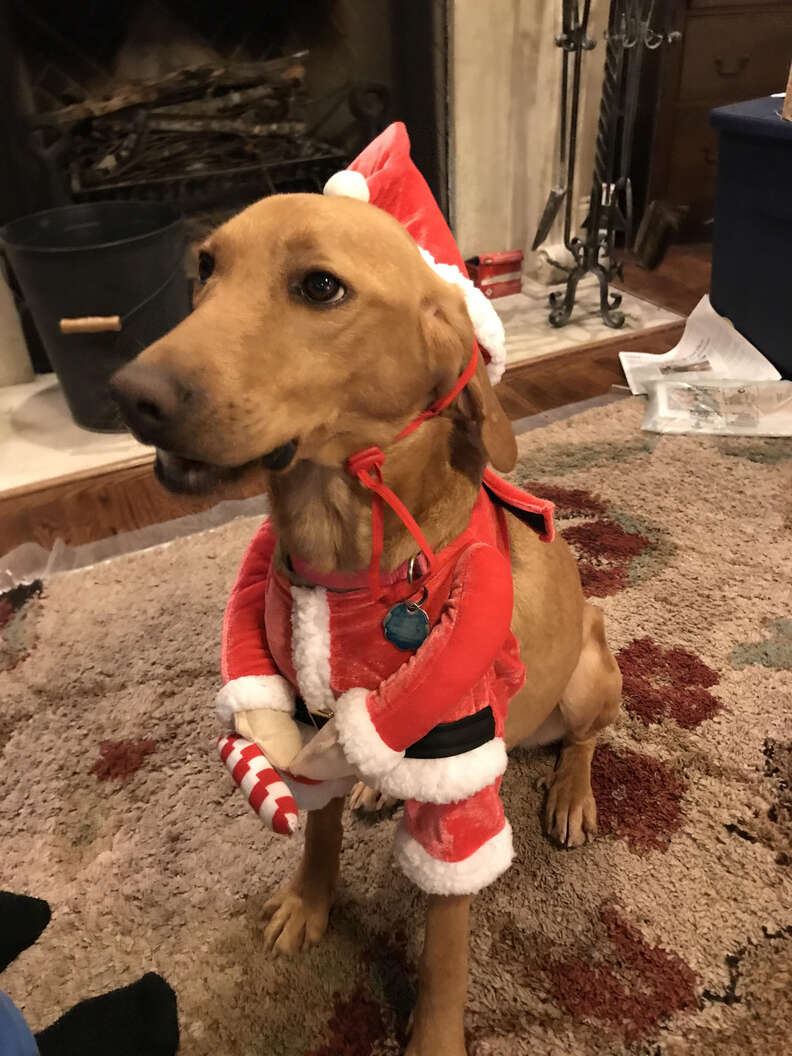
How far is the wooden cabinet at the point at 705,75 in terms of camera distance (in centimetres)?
308

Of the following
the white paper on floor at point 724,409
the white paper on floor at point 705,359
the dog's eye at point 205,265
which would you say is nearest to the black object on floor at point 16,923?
the dog's eye at point 205,265

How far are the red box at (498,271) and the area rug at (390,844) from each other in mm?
1651

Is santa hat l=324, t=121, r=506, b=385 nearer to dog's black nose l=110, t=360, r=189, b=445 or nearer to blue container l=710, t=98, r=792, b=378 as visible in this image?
dog's black nose l=110, t=360, r=189, b=445

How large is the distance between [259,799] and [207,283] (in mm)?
498

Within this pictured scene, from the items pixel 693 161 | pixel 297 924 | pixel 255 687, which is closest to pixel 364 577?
pixel 255 687

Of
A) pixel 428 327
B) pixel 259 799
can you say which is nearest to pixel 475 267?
pixel 428 327

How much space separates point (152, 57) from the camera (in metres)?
2.67

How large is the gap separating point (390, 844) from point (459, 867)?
36 centimetres

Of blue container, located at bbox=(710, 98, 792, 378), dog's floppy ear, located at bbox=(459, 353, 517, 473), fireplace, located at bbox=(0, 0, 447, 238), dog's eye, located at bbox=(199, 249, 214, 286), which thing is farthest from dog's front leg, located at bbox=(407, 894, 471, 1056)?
fireplace, located at bbox=(0, 0, 447, 238)

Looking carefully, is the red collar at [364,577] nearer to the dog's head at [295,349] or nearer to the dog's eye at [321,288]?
the dog's head at [295,349]

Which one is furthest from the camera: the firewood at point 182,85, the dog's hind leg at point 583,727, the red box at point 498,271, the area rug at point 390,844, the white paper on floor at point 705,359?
the red box at point 498,271

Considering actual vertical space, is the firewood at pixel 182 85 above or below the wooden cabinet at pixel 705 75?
above

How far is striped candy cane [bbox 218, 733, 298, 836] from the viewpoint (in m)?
0.78

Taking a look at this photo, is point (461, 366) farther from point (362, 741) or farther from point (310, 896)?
point (310, 896)
